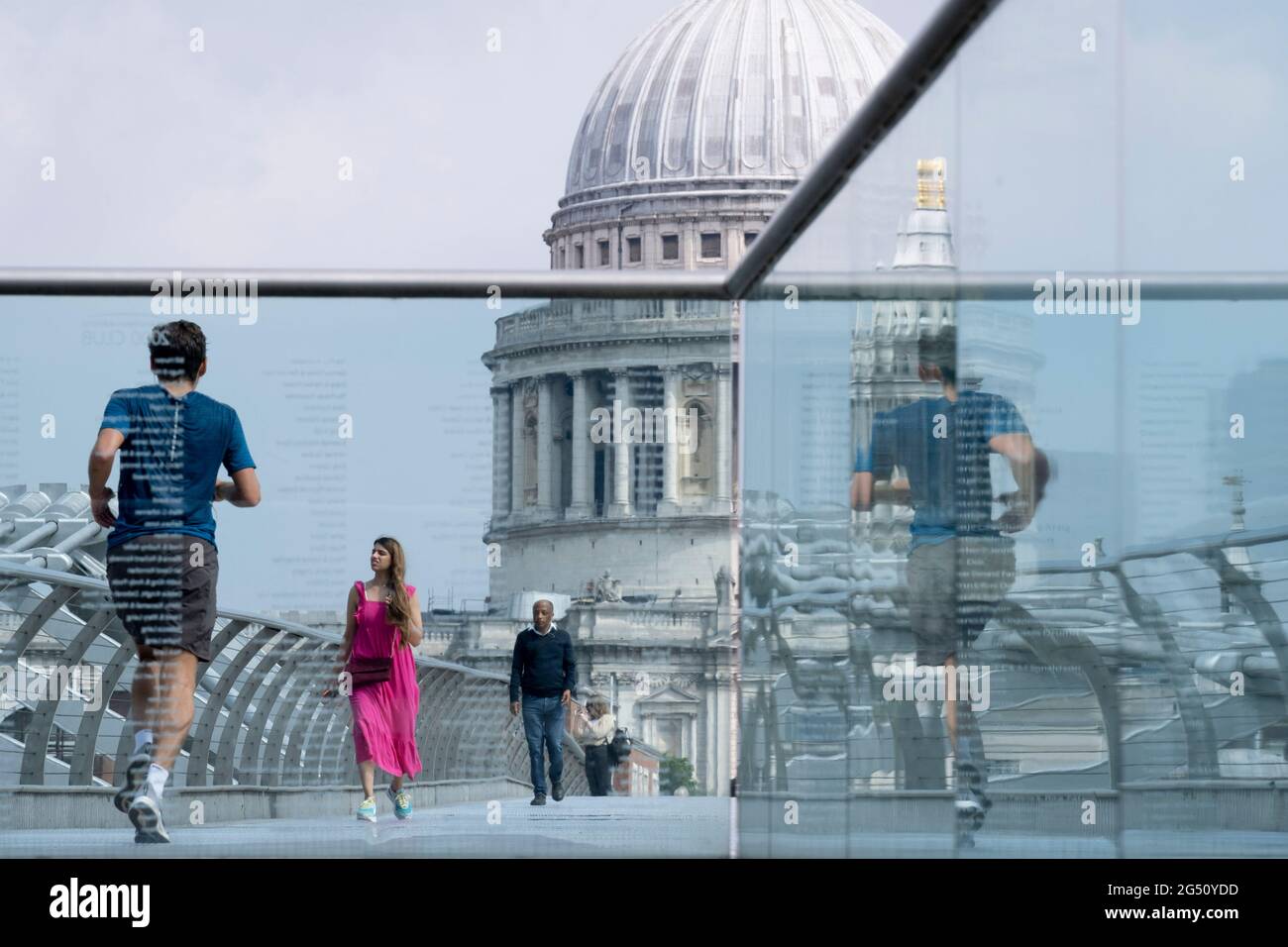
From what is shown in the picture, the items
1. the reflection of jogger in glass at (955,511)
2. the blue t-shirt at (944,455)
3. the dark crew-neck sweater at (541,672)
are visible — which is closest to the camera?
the reflection of jogger in glass at (955,511)

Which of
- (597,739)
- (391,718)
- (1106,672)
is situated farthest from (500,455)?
(1106,672)

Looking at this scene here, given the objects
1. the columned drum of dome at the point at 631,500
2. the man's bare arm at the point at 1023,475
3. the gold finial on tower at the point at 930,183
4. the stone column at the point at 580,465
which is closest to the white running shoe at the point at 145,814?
the columned drum of dome at the point at 631,500

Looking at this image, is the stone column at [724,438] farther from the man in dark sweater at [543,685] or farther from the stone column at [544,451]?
the man in dark sweater at [543,685]

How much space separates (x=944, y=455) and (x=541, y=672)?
226 cm

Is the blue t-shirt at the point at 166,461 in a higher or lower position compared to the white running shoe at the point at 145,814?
higher

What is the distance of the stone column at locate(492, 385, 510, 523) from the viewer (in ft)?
19.5

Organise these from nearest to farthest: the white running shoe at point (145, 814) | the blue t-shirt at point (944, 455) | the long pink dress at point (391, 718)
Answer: the blue t-shirt at point (944, 455)
the white running shoe at point (145, 814)
the long pink dress at point (391, 718)

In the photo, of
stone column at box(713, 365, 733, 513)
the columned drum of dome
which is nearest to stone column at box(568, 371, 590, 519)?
the columned drum of dome

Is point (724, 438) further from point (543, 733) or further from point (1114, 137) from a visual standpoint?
point (1114, 137)

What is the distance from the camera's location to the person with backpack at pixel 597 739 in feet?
21.4

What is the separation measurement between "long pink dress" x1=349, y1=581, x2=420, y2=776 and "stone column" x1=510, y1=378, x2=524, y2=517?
1.40 ft

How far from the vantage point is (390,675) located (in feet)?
19.9

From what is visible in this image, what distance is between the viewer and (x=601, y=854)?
5059mm

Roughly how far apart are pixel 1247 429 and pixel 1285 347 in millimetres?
123
